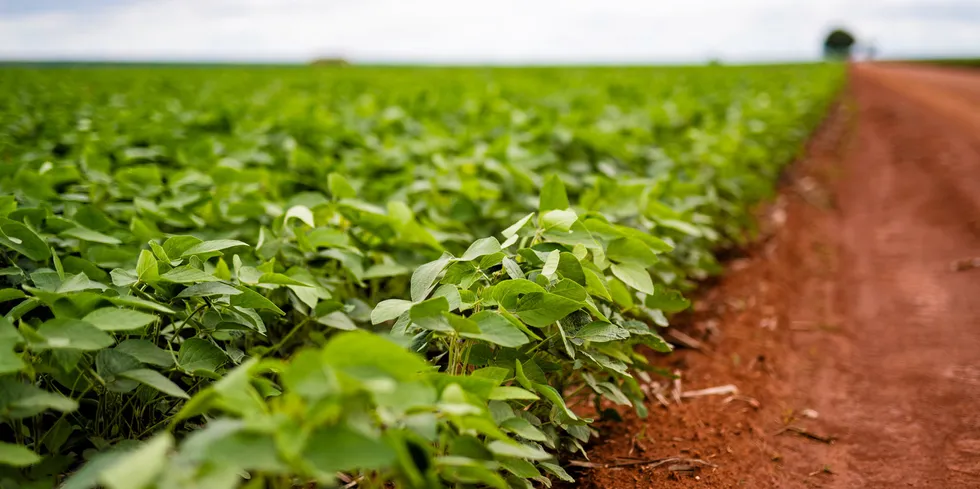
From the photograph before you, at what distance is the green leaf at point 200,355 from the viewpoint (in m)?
1.34

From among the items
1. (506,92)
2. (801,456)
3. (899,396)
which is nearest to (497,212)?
(801,456)

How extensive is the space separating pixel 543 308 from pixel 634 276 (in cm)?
39

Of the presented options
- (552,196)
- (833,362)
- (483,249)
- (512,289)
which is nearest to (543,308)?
(512,289)

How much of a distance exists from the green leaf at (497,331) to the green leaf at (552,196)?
0.64 m

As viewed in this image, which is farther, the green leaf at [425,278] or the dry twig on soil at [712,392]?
the dry twig on soil at [712,392]

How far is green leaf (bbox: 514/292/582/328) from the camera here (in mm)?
1295

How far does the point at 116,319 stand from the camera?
115cm

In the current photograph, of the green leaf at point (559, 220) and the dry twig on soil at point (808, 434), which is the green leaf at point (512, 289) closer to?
the green leaf at point (559, 220)

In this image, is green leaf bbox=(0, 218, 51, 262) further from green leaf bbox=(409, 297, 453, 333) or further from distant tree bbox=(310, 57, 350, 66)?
distant tree bbox=(310, 57, 350, 66)

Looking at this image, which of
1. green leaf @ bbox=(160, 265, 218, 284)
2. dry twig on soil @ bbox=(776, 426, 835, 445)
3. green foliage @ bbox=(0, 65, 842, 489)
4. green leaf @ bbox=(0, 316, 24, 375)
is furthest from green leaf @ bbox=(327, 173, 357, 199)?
dry twig on soil @ bbox=(776, 426, 835, 445)

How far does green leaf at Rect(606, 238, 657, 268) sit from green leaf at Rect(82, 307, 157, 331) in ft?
3.42

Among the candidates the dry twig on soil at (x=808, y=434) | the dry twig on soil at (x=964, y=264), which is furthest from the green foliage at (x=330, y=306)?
the dry twig on soil at (x=964, y=264)

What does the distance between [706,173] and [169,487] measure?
131 inches

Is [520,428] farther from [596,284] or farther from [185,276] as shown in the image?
[185,276]
